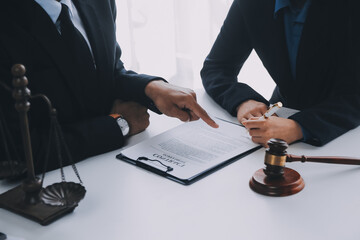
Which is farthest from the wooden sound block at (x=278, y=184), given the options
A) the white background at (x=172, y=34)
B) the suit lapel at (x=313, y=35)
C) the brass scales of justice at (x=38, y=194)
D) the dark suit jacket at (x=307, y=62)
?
the white background at (x=172, y=34)

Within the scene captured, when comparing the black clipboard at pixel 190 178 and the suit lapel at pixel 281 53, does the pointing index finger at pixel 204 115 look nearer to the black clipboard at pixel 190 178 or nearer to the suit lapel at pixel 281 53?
the black clipboard at pixel 190 178

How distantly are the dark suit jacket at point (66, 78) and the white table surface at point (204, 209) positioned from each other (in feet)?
0.40

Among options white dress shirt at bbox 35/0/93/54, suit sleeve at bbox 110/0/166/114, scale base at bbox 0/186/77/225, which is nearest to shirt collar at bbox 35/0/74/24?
white dress shirt at bbox 35/0/93/54

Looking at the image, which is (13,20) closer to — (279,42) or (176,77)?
(279,42)

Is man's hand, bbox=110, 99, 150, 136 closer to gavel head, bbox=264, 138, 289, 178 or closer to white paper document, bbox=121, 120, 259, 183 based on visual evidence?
white paper document, bbox=121, 120, 259, 183

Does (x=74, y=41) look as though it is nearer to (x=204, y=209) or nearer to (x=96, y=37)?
(x=96, y=37)

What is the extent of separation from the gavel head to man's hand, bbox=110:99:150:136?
514 mm

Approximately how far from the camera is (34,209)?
0.90 meters

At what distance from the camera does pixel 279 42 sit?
1.61m

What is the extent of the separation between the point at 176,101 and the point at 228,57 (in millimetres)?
530

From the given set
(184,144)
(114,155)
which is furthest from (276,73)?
(114,155)

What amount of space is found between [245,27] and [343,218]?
3.48 feet

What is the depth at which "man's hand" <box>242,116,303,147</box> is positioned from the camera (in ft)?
3.98

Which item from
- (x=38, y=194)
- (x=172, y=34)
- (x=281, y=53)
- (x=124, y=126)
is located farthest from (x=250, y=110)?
(x=172, y=34)
